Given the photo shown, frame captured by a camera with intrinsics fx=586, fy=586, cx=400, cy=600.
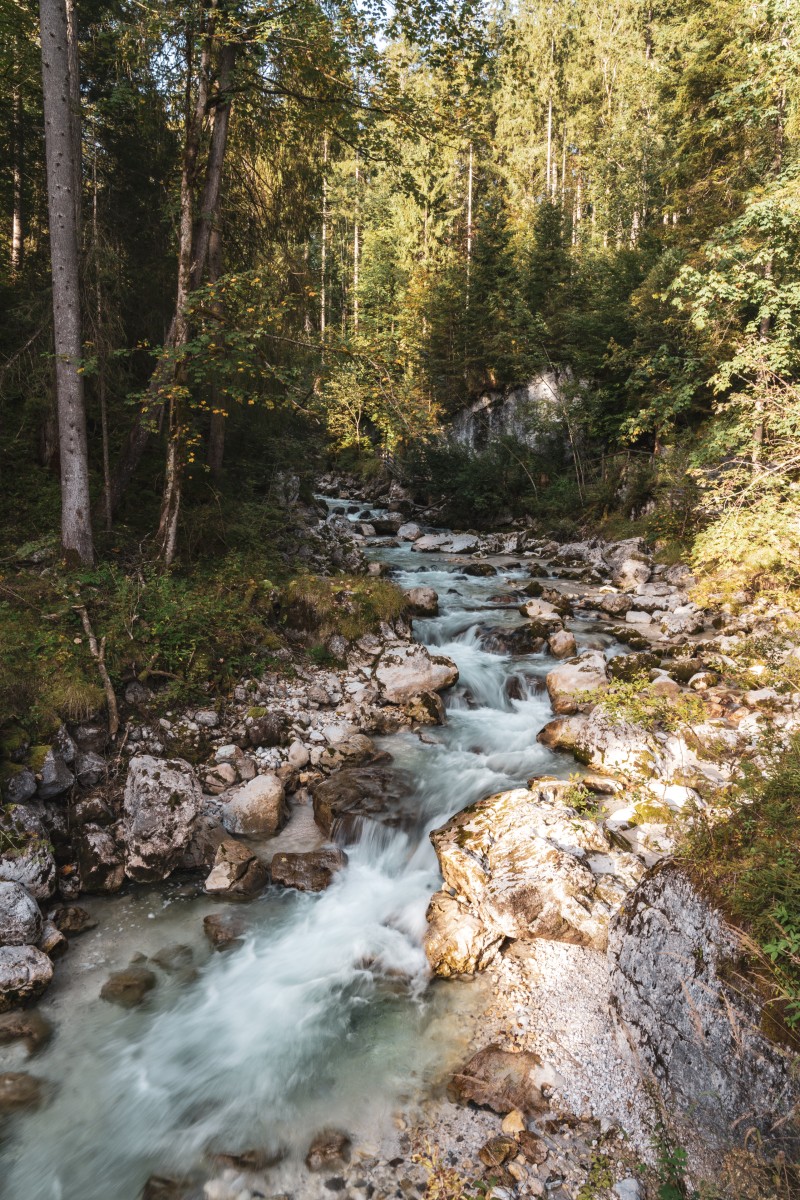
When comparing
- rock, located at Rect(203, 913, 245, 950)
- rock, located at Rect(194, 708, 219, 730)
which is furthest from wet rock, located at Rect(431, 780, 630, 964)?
rock, located at Rect(194, 708, 219, 730)

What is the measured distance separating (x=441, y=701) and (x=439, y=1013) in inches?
195

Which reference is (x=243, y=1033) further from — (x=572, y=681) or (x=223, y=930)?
(x=572, y=681)

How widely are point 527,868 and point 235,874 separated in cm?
289

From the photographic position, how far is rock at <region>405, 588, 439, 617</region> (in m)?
12.3

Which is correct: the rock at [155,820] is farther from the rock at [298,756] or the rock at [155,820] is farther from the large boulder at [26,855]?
the rock at [298,756]

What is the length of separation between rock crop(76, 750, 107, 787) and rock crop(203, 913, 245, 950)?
1950 mm

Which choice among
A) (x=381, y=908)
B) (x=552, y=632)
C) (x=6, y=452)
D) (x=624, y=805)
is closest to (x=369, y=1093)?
(x=381, y=908)

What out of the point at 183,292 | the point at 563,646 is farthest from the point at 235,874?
the point at 183,292

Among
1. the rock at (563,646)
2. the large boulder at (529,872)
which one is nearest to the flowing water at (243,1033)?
the large boulder at (529,872)

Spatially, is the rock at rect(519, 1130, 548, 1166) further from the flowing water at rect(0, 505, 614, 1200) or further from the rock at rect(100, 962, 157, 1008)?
the rock at rect(100, 962, 157, 1008)

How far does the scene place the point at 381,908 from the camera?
5840 mm

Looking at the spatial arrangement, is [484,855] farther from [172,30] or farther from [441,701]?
[172,30]

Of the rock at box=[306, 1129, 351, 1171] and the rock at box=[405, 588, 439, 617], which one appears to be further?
the rock at box=[405, 588, 439, 617]

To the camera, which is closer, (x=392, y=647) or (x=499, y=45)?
(x=499, y=45)
